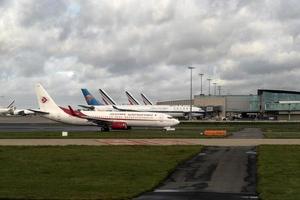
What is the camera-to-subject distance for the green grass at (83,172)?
55.5 feet

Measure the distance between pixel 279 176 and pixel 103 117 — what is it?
2143 inches

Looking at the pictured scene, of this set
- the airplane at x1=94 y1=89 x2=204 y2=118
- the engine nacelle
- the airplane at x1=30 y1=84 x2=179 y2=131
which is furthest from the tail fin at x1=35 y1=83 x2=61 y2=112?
the airplane at x1=94 y1=89 x2=204 y2=118

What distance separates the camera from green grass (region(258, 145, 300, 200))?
651 inches

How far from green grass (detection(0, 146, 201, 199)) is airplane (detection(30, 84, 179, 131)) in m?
40.6

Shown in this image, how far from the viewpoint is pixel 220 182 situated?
19453 millimetres

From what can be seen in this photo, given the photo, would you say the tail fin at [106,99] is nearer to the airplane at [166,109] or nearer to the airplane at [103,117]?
the airplane at [166,109]

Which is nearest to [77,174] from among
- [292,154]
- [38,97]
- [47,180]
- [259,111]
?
[47,180]

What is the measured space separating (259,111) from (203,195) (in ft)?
579

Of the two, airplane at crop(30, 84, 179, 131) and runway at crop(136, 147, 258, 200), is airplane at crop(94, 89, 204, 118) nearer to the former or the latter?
airplane at crop(30, 84, 179, 131)

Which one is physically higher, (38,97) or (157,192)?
(38,97)

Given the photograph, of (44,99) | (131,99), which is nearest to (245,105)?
(131,99)

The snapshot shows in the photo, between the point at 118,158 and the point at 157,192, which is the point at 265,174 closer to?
the point at 157,192

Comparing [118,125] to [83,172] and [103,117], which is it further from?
[83,172]

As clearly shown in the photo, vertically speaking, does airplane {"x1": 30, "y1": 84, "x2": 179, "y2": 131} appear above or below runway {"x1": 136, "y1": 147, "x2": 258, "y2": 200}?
above
